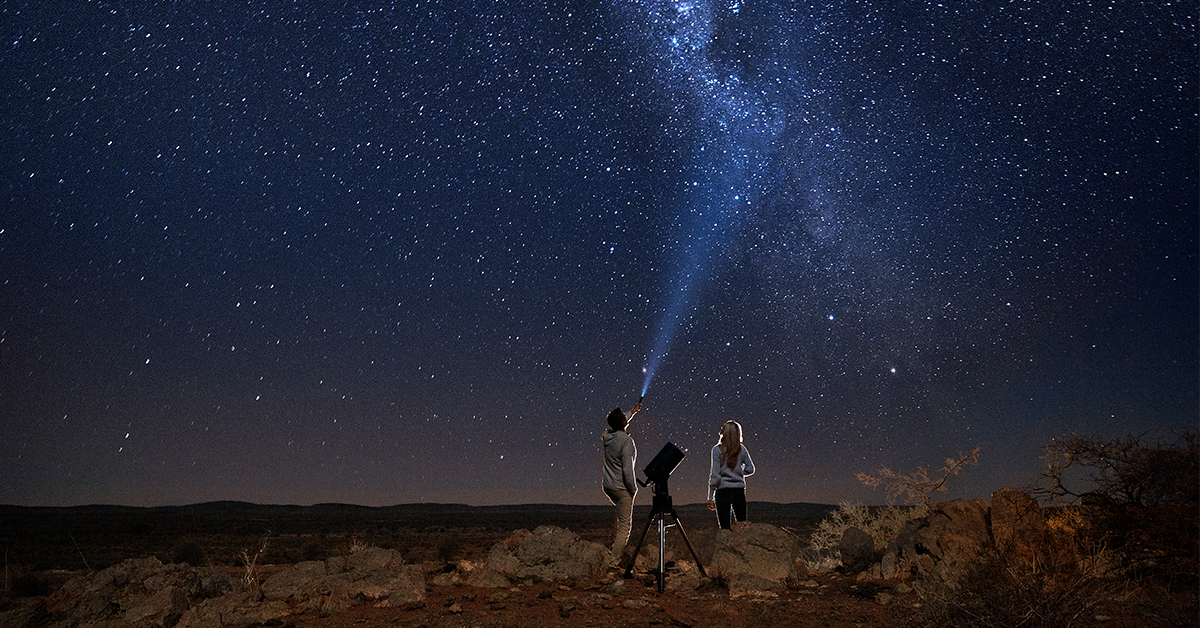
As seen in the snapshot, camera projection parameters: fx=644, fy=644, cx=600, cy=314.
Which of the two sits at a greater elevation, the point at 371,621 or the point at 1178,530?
the point at 1178,530

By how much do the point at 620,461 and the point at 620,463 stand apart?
3 centimetres

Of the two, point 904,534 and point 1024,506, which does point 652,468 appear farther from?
point 1024,506

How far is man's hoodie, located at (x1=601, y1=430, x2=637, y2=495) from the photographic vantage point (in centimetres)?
766

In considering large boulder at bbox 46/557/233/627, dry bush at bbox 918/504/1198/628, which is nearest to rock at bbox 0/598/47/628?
large boulder at bbox 46/557/233/627

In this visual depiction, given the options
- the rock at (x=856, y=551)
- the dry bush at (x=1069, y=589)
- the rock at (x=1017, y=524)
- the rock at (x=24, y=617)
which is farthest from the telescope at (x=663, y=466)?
the rock at (x=24, y=617)

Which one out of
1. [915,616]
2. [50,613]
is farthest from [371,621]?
[915,616]

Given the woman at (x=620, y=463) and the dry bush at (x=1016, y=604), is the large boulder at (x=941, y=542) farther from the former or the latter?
the woman at (x=620, y=463)

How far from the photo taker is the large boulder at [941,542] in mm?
7434

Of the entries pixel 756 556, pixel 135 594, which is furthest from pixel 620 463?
pixel 135 594

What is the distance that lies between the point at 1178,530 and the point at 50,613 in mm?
12317

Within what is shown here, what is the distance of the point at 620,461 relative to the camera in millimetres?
7742

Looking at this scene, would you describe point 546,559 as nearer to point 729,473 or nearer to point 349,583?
point 349,583

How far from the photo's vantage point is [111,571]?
8352 mm

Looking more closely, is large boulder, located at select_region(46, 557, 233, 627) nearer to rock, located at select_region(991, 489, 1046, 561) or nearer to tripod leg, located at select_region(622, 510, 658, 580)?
tripod leg, located at select_region(622, 510, 658, 580)
